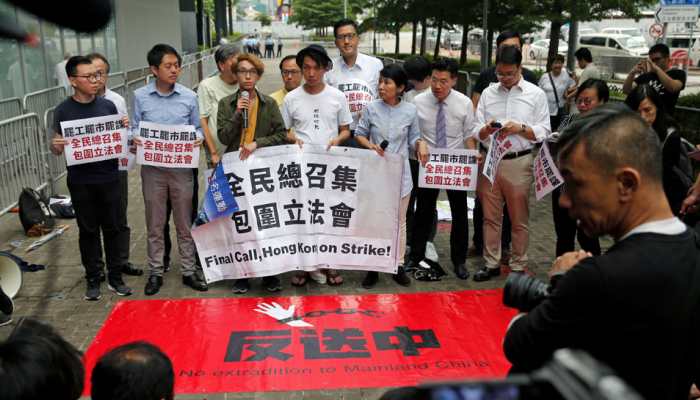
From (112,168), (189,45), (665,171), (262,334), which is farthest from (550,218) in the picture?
(189,45)

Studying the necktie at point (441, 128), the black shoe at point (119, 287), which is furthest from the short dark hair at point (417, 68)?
the black shoe at point (119, 287)

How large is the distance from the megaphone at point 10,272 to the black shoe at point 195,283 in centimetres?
130

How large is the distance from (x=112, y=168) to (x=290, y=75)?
1795mm

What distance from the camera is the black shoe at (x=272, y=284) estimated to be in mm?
5418

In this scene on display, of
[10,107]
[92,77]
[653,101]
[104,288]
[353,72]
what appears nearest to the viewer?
[653,101]

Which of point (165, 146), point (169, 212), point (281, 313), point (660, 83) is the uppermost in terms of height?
point (660, 83)

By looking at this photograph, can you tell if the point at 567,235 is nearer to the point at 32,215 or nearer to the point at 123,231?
the point at 123,231

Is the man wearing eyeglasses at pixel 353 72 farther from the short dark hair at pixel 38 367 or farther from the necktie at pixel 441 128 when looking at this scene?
the short dark hair at pixel 38 367

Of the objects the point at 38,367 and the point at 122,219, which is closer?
the point at 38,367

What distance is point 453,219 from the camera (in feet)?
18.9

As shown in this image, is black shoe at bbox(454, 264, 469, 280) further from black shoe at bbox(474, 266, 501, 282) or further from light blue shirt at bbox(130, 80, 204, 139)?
light blue shirt at bbox(130, 80, 204, 139)

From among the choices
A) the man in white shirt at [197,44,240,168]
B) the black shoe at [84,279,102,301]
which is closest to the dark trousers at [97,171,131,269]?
the black shoe at [84,279,102,301]

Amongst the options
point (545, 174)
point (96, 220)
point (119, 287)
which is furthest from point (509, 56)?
point (119, 287)

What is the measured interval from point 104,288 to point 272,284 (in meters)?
1.41
